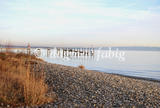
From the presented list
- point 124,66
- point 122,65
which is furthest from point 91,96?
point 122,65

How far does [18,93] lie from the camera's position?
5621 mm

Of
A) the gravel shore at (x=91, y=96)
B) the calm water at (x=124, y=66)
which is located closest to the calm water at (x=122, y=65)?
the calm water at (x=124, y=66)

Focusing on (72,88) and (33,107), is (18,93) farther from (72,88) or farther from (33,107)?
(72,88)

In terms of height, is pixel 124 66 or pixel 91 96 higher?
pixel 91 96

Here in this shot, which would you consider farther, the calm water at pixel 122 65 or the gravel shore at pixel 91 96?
the calm water at pixel 122 65

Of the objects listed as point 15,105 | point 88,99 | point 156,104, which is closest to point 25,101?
point 15,105

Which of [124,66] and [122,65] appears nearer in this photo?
[124,66]

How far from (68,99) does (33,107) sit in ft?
4.02

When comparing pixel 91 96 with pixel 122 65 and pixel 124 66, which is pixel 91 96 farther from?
pixel 122 65

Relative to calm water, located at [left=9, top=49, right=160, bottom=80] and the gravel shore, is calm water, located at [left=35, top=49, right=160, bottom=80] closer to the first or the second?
calm water, located at [left=9, top=49, right=160, bottom=80]

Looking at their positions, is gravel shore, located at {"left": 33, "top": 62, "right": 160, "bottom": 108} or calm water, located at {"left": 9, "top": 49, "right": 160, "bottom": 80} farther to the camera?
calm water, located at {"left": 9, "top": 49, "right": 160, "bottom": 80}

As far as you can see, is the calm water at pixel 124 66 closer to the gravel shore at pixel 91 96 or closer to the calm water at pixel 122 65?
the calm water at pixel 122 65

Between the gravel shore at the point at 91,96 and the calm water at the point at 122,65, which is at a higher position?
the gravel shore at the point at 91,96

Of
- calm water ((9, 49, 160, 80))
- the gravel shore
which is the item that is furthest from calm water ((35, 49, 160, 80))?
the gravel shore
